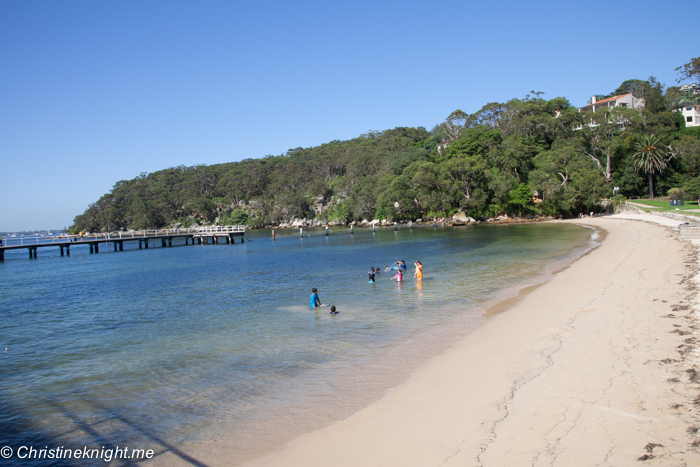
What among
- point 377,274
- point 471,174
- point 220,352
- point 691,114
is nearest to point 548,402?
point 220,352

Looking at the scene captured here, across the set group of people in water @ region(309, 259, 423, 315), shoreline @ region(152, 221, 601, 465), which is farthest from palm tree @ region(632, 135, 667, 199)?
shoreline @ region(152, 221, 601, 465)

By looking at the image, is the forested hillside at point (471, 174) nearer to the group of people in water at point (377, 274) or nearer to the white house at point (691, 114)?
the white house at point (691, 114)

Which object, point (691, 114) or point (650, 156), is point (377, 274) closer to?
point (650, 156)

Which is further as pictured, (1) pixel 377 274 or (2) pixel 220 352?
(1) pixel 377 274

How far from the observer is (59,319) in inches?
738

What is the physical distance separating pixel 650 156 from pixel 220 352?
243 feet

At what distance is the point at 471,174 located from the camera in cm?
7344

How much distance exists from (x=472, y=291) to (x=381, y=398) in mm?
11982

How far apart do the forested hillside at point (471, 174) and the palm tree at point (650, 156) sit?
0.62 ft

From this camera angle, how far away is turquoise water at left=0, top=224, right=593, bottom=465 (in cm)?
786

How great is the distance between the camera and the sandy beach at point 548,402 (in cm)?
544

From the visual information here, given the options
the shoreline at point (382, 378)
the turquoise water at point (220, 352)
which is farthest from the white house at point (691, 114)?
the shoreline at point (382, 378)

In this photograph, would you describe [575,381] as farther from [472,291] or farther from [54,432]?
[472,291]

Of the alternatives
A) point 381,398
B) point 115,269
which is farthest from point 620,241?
point 115,269
